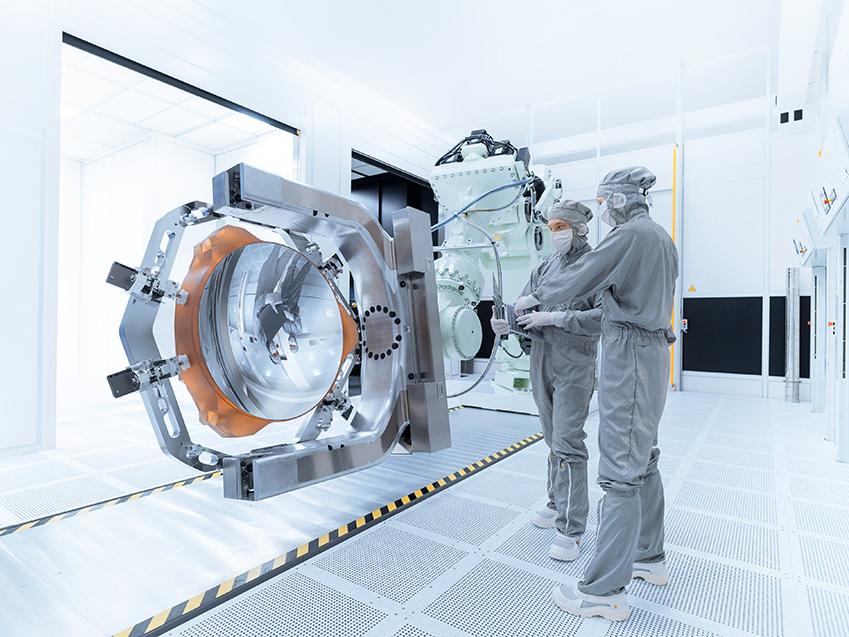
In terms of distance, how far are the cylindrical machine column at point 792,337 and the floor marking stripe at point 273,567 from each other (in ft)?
18.3

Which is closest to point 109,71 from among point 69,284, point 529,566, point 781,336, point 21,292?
point 21,292

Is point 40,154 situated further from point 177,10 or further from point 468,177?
point 468,177

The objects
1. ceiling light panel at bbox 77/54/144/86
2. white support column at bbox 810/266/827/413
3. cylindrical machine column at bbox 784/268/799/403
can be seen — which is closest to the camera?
ceiling light panel at bbox 77/54/144/86

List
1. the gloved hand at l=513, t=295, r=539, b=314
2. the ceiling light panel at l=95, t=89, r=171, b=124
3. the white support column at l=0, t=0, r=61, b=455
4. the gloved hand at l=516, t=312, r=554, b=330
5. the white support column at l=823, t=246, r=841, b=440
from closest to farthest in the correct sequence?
the gloved hand at l=513, t=295, r=539, b=314, the gloved hand at l=516, t=312, r=554, b=330, the white support column at l=0, t=0, r=61, b=455, the white support column at l=823, t=246, r=841, b=440, the ceiling light panel at l=95, t=89, r=171, b=124

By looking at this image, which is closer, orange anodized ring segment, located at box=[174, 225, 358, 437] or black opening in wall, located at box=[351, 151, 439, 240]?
orange anodized ring segment, located at box=[174, 225, 358, 437]

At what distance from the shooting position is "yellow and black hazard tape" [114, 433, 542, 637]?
1.96 m

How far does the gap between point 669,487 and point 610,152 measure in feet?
22.1

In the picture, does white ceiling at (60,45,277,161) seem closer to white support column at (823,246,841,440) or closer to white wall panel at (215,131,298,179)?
white wall panel at (215,131,298,179)

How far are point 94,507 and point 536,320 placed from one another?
9.19ft

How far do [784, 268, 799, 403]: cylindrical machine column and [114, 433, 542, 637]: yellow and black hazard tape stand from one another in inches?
218

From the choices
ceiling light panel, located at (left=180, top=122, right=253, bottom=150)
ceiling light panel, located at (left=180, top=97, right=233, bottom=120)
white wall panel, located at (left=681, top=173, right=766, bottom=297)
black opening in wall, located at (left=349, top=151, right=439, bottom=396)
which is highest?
ceiling light panel, located at (left=180, top=97, right=233, bottom=120)

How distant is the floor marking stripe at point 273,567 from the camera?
1.99 meters

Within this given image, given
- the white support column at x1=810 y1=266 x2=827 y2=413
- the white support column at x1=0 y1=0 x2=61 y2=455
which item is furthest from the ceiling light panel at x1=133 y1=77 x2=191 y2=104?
the white support column at x1=810 y1=266 x2=827 y2=413

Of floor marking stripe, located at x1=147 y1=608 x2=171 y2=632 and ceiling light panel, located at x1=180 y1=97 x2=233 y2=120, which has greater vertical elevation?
ceiling light panel, located at x1=180 y1=97 x2=233 y2=120
